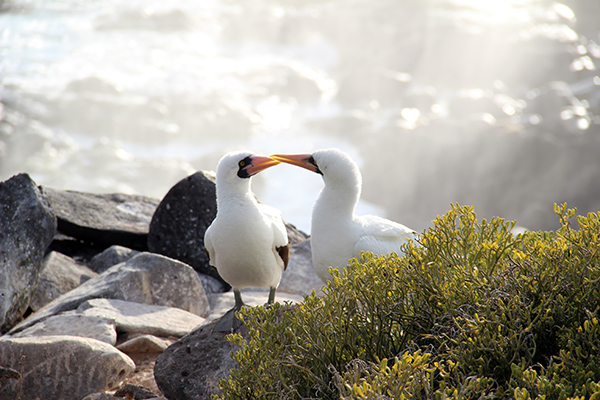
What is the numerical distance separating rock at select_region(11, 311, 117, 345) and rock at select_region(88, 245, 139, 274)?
8.21 feet

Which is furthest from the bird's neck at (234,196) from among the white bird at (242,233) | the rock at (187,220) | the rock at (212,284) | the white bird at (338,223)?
the rock at (212,284)

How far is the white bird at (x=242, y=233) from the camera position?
5250mm

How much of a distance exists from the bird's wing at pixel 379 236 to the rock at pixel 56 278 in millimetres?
4492

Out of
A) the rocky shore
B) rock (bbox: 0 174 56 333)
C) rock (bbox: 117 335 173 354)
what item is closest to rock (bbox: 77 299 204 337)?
the rocky shore

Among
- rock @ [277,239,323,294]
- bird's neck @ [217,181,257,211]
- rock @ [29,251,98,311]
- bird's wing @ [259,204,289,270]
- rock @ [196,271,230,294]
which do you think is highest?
bird's neck @ [217,181,257,211]

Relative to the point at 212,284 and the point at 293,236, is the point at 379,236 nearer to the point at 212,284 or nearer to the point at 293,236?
the point at 212,284

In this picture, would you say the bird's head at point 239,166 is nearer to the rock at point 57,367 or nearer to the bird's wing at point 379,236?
the bird's wing at point 379,236

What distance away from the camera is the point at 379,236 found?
526 cm

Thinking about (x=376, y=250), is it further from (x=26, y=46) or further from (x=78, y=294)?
(x=26, y=46)

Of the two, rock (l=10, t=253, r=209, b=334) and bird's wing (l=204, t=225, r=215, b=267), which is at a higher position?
bird's wing (l=204, t=225, r=215, b=267)

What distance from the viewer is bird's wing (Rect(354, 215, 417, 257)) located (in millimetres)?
5082

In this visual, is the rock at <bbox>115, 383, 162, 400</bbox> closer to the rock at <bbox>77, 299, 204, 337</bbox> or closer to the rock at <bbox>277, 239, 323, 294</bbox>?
the rock at <bbox>77, 299, 204, 337</bbox>

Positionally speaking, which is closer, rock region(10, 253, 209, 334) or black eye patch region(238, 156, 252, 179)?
black eye patch region(238, 156, 252, 179)

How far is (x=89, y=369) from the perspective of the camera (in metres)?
4.86
